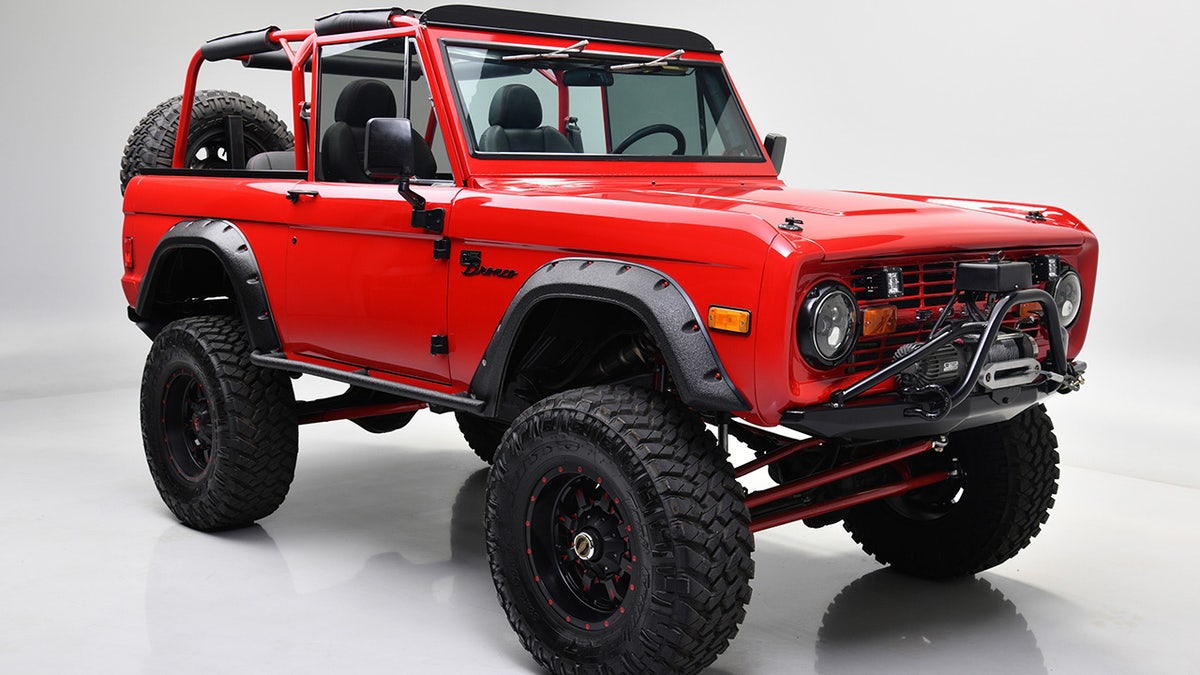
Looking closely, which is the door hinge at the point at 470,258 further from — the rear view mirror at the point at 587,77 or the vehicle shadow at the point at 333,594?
the vehicle shadow at the point at 333,594

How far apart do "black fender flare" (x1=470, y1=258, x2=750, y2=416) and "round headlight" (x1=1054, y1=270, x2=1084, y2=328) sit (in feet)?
4.46

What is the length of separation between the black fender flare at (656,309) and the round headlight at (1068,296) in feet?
4.46

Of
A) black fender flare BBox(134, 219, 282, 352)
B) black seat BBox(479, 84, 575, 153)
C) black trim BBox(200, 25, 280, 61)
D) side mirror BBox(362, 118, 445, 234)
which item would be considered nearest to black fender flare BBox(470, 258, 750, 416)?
side mirror BBox(362, 118, 445, 234)

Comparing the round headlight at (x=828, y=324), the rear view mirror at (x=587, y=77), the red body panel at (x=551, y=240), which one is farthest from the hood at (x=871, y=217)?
the rear view mirror at (x=587, y=77)

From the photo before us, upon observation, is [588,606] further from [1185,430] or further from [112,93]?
[112,93]

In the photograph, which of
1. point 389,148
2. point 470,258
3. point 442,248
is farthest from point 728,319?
point 389,148

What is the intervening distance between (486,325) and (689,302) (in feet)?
3.04

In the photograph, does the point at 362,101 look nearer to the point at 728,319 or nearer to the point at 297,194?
the point at 297,194

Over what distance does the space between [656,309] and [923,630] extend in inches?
71.3

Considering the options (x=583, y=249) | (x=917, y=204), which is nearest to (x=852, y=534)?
(x=917, y=204)

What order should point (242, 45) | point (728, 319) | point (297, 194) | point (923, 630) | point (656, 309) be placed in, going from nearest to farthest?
1. point (728, 319)
2. point (656, 309)
3. point (923, 630)
4. point (297, 194)
5. point (242, 45)

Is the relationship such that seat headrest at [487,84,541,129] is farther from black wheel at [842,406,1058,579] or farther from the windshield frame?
black wheel at [842,406,1058,579]

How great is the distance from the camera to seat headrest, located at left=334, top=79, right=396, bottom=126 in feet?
17.9

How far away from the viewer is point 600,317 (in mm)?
4535
